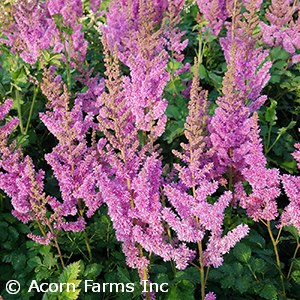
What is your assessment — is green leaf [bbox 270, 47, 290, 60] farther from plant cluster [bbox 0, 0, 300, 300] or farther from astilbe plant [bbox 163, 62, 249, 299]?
astilbe plant [bbox 163, 62, 249, 299]

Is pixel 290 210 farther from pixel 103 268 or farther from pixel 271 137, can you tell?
pixel 271 137

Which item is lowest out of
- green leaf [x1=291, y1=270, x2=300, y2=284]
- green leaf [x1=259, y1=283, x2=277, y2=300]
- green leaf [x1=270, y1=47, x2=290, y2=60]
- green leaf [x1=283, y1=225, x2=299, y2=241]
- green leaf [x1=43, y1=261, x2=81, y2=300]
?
green leaf [x1=291, y1=270, x2=300, y2=284]

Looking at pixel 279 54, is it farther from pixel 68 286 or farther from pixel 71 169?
pixel 68 286

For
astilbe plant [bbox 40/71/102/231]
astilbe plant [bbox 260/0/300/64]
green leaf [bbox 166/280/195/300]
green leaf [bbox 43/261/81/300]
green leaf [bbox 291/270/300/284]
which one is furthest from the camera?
astilbe plant [bbox 260/0/300/64]

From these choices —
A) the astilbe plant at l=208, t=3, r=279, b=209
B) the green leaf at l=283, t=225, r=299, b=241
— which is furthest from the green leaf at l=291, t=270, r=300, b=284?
the astilbe plant at l=208, t=3, r=279, b=209

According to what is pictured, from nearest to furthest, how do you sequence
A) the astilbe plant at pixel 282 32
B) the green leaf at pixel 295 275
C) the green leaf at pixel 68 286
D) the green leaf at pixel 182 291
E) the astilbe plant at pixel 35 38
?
the green leaf at pixel 68 286 < the green leaf at pixel 182 291 < the green leaf at pixel 295 275 < the astilbe plant at pixel 35 38 < the astilbe plant at pixel 282 32

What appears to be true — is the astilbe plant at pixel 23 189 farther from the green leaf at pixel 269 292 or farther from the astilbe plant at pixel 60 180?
the green leaf at pixel 269 292

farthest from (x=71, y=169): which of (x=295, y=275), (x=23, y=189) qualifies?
(x=295, y=275)

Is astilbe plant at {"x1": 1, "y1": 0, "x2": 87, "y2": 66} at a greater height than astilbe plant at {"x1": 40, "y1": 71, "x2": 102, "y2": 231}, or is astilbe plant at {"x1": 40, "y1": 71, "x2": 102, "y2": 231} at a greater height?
astilbe plant at {"x1": 1, "y1": 0, "x2": 87, "y2": 66}

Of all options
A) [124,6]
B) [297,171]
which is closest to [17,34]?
[124,6]

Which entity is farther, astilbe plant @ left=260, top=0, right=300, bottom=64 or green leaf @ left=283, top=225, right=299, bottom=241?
astilbe plant @ left=260, top=0, right=300, bottom=64

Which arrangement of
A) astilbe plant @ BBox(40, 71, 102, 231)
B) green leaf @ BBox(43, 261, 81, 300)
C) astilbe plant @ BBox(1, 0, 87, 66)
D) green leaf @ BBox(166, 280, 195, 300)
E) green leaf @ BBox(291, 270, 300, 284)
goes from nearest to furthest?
green leaf @ BBox(43, 261, 81, 300) < green leaf @ BBox(166, 280, 195, 300) < astilbe plant @ BBox(40, 71, 102, 231) < green leaf @ BBox(291, 270, 300, 284) < astilbe plant @ BBox(1, 0, 87, 66)

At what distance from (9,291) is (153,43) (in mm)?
1438

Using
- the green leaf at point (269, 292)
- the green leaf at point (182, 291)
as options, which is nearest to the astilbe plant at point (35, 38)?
the green leaf at point (182, 291)
